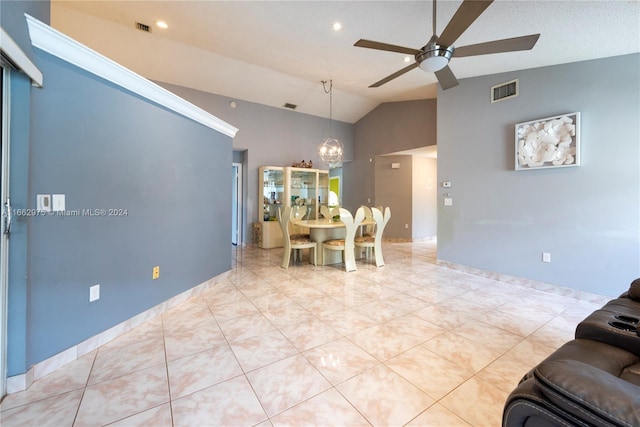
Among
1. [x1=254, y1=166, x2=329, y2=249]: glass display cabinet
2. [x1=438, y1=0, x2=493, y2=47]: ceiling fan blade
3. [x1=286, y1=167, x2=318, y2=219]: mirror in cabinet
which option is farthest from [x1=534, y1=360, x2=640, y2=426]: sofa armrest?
[x1=286, y1=167, x2=318, y2=219]: mirror in cabinet

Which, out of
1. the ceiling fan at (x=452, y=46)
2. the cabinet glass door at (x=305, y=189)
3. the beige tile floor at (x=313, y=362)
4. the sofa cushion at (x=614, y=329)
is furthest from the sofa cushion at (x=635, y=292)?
the cabinet glass door at (x=305, y=189)

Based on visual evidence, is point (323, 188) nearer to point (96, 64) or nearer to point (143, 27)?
point (143, 27)

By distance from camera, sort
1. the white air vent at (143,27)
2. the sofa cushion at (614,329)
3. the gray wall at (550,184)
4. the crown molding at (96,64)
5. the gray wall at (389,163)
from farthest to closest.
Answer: the gray wall at (389,163), the white air vent at (143,27), the gray wall at (550,184), the crown molding at (96,64), the sofa cushion at (614,329)

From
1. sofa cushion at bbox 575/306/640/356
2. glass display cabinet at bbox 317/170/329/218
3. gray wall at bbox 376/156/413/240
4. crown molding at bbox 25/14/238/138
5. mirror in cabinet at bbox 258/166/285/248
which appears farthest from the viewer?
gray wall at bbox 376/156/413/240

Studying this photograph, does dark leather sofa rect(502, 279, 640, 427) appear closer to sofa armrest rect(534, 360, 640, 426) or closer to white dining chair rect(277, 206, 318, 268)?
sofa armrest rect(534, 360, 640, 426)

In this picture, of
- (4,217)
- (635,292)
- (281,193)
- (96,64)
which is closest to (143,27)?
(96,64)

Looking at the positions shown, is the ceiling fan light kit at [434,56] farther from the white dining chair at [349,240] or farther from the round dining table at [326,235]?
the round dining table at [326,235]

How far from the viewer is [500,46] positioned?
6.72 ft

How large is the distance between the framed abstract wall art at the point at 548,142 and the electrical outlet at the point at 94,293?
4.79m

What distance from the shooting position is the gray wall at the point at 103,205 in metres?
1.67

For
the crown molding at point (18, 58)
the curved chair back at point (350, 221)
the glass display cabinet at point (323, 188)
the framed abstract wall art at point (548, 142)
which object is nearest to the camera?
the crown molding at point (18, 58)

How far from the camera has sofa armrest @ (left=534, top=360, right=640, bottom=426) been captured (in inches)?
26.0

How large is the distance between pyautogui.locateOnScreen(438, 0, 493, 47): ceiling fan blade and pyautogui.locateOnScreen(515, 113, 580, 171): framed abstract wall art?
212 centimetres

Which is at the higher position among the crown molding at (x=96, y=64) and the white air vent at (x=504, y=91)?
the white air vent at (x=504, y=91)
